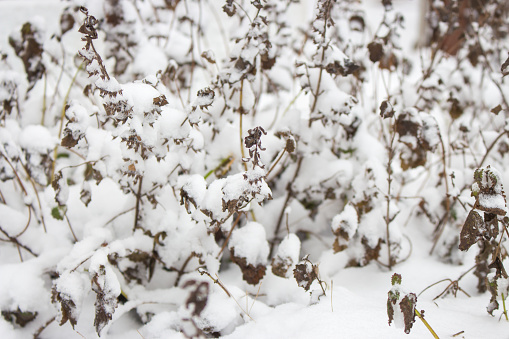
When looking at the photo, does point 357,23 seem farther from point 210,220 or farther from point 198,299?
point 198,299

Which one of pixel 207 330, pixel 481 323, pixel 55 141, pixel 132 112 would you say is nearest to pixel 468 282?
pixel 481 323

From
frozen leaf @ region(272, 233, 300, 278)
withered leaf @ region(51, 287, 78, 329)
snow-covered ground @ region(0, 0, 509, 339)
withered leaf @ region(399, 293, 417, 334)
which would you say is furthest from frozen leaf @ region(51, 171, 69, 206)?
withered leaf @ region(399, 293, 417, 334)

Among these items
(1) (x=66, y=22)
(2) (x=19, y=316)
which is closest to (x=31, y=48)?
(1) (x=66, y=22)

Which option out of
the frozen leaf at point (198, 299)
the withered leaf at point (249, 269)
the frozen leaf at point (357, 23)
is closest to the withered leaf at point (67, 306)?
the withered leaf at point (249, 269)

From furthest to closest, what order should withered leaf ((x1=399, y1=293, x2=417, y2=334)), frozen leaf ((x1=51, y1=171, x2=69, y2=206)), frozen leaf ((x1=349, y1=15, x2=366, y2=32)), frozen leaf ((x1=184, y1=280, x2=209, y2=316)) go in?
1. frozen leaf ((x1=349, y1=15, x2=366, y2=32))
2. frozen leaf ((x1=51, y1=171, x2=69, y2=206))
3. withered leaf ((x1=399, y1=293, x2=417, y2=334))
4. frozen leaf ((x1=184, y1=280, x2=209, y2=316))

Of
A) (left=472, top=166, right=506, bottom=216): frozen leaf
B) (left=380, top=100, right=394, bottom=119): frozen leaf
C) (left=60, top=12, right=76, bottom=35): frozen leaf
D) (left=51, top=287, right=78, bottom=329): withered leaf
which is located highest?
(left=60, top=12, right=76, bottom=35): frozen leaf

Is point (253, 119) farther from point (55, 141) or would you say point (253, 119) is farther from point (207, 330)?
point (207, 330)

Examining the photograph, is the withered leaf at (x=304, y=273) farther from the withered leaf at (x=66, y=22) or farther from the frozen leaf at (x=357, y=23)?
the withered leaf at (x=66, y=22)

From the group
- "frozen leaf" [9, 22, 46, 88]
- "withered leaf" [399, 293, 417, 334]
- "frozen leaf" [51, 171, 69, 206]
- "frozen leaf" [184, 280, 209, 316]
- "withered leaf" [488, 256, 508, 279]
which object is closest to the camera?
"frozen leaf" [184, 280, 209, 316]

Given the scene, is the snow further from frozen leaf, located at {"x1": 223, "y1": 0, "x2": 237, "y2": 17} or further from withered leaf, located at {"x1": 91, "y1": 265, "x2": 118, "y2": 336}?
frozen leaf, located at {"x1": 223, "y1": 0, "x2": 237, "y2": 17}

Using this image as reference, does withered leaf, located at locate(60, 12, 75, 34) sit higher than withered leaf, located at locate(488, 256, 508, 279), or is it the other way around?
withered leaf, located at locate(60, 12, 75, 34)

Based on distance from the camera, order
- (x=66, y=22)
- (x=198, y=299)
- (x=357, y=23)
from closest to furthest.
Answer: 1. (x=198, y=299)
2. (x=66, y=22)
3. (x=357, y=23)

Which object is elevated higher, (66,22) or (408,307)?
(66,22)

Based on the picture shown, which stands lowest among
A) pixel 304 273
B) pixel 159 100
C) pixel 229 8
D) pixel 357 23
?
pixel 304 273
